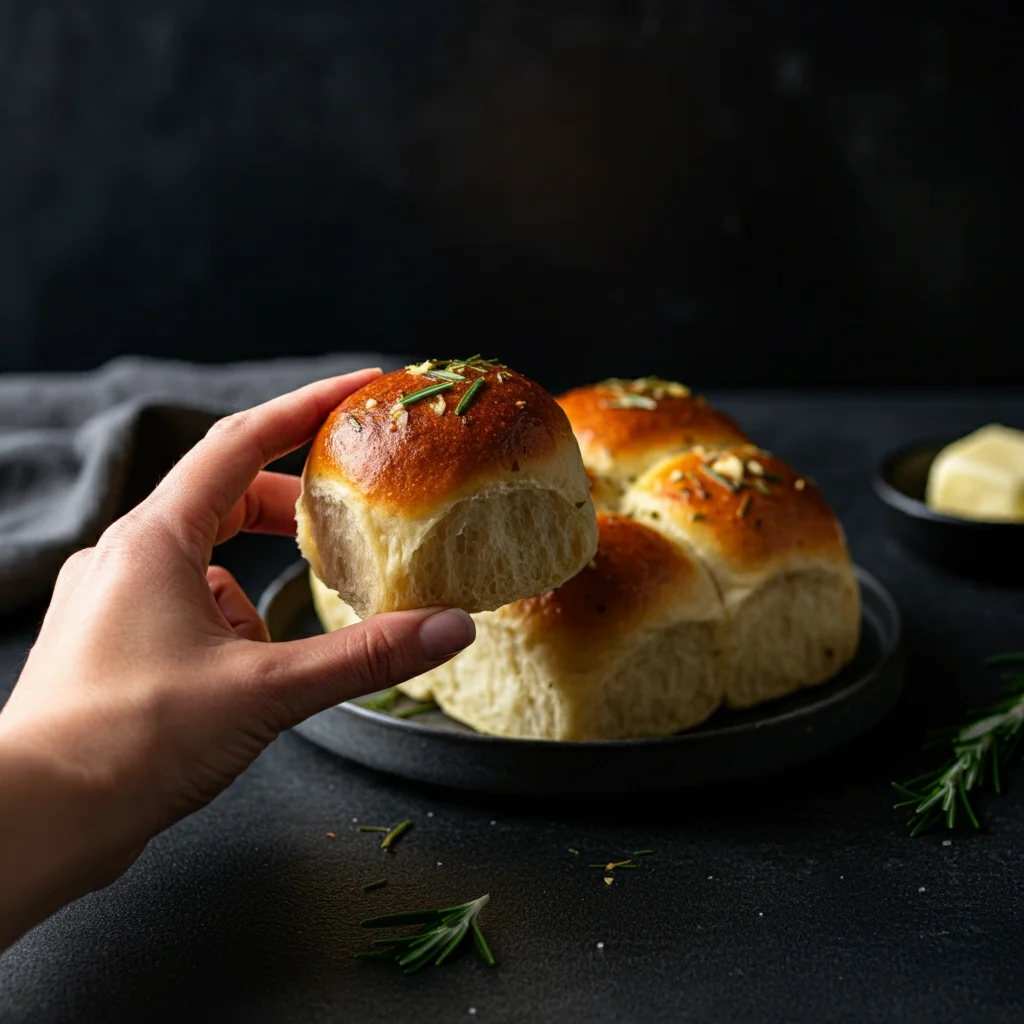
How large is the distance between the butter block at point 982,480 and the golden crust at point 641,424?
551 millimetres

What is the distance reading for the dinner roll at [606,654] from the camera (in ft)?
4.16

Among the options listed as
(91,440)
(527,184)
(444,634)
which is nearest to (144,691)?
(444,634)

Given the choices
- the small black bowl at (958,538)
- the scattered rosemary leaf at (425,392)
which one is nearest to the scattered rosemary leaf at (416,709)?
the scattered rosemary leaf at (425,392)

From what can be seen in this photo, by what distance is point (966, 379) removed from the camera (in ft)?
10.3

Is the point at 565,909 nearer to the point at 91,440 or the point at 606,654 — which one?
the point at 606,654

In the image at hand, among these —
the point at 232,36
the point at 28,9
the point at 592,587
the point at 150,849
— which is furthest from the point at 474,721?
the point at 28,9

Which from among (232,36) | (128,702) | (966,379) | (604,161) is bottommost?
(966,379)

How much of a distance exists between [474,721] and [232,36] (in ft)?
7.18

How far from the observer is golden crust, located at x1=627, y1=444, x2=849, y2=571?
4.53ft

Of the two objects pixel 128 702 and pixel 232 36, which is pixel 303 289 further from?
pixel 128 702

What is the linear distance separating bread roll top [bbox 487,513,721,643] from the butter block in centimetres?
84

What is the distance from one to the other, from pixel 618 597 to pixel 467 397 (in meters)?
0.33

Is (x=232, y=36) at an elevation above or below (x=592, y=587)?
above

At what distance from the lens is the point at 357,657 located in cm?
96
